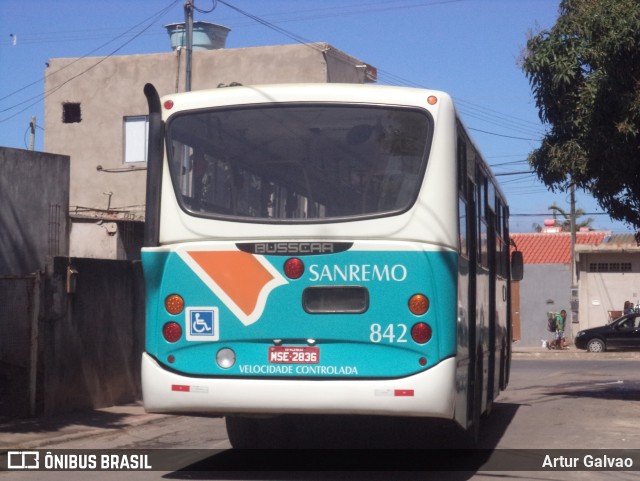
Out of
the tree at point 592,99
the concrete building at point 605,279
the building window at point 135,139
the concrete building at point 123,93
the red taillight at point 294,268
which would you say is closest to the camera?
the red taillight at point 294,268

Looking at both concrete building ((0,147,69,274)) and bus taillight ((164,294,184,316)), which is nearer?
bus taillight ((164,294,184,316))

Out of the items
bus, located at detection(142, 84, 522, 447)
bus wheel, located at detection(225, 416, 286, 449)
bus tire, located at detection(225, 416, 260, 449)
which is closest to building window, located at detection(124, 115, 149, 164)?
bus wheel, located at detection(225, 416, 286, 449)

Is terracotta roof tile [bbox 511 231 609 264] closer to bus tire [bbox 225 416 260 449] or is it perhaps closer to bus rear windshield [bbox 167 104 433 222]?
bus tire [bbox 225 416 260 449]

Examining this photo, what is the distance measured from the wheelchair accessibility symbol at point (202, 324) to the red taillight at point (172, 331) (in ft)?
0.29

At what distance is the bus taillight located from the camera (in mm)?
8703

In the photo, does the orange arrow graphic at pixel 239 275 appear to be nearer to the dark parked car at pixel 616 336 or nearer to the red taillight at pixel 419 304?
the red taillight at pixel 419 304

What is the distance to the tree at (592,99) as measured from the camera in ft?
52.9

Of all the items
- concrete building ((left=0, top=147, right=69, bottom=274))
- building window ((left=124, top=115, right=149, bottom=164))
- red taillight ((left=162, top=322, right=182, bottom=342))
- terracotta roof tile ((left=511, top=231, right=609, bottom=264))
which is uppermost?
building window ((left=124, top=115, right=149, bottom=164))

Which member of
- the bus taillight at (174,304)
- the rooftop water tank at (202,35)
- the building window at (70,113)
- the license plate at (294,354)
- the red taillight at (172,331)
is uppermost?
the rooftop water tank at (202,35)

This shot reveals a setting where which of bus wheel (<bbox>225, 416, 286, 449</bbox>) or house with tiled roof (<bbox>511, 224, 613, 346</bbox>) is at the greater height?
house with tiled roof (<bbox>511, 224, 613, 346</bbox>)

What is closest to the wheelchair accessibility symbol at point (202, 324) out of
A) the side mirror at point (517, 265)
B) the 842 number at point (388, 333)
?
the 842 number at point (388, 333)

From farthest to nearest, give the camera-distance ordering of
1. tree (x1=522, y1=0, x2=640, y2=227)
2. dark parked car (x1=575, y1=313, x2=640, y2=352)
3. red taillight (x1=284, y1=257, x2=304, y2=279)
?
dark parked car (x1=575, y1=313, x2=640, y2=352), tree (x1=522, y1=0, x2=640, y2=227), red taillight (x1=284, y1=257, x2=304, y2=279)

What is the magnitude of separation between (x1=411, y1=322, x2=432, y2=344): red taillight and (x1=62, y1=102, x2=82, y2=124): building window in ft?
97.1

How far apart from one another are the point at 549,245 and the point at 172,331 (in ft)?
140
